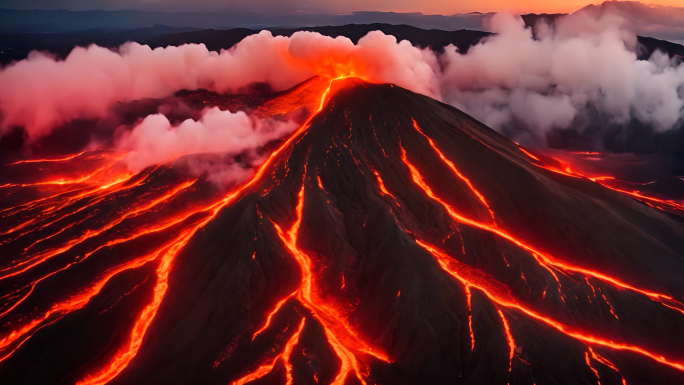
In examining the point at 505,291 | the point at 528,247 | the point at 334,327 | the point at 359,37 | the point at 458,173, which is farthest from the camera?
the point at 359,37

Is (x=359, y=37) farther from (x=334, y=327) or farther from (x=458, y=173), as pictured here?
(x=334, y=327)

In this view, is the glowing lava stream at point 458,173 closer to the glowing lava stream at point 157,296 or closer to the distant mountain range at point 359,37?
the glowing lava stream at point 157,296

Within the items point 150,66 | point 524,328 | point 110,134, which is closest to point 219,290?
point 524,328

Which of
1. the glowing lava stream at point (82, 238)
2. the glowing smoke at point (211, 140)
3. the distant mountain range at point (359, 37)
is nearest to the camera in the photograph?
the glowing lava stream at point (82, 238)

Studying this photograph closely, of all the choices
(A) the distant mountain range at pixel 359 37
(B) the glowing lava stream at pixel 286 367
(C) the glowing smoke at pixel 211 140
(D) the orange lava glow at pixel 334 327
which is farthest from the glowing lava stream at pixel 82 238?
(A) the distant mountain range at pixel 359 37

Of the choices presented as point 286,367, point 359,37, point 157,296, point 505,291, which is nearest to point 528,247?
point 505,291

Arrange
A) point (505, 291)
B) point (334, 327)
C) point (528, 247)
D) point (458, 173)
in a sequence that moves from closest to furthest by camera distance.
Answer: point (334, 327) → point (505, 291) → point (528, 247) → point (458, 173)

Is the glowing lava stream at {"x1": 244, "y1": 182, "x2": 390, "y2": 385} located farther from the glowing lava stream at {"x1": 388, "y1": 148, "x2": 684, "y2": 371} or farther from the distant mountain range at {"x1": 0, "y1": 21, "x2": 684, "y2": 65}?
the distant mountain range at {"x1": 0, "y1": 21, "x2": 684, "y2": 65}

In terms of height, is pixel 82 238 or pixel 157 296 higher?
pixel 82 238
